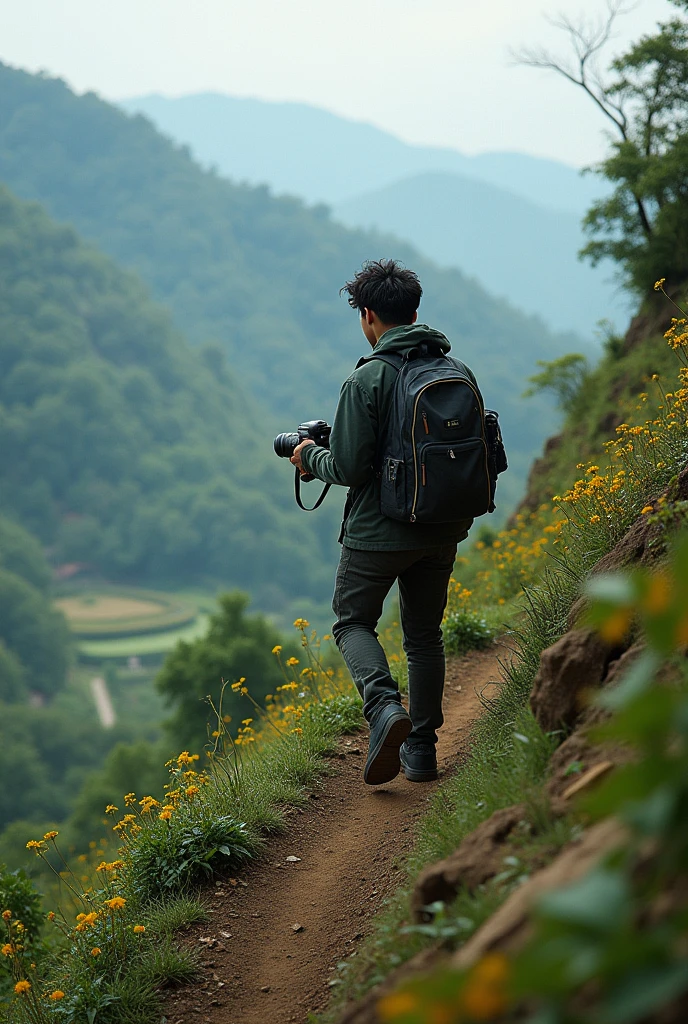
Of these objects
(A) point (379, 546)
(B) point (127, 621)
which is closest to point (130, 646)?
(B) point (127, 621)

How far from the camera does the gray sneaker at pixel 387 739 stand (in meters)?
3.13

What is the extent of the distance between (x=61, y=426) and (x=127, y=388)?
11434mm

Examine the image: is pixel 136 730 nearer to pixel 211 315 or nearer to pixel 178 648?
pixel 178 648

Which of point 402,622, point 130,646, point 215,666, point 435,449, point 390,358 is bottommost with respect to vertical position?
point 130,646

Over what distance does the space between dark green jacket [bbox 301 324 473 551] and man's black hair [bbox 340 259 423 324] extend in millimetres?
94

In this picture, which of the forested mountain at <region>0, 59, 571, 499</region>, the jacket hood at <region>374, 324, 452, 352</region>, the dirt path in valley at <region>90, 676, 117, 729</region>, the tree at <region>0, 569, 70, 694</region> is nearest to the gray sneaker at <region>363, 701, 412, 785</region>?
the jacket hood at <region>374, 324, 452, 352</region>

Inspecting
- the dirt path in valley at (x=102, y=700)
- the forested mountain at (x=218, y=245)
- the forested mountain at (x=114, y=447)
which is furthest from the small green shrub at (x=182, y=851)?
the forested mountain at (x=218, y=245)

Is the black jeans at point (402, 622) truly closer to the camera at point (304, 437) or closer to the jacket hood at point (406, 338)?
the camera at point (304, 437)

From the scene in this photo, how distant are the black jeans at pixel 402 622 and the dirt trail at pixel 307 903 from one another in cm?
43

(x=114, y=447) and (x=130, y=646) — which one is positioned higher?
(x=114, y=447)

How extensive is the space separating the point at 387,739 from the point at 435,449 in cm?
99

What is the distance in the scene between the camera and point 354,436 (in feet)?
10.4

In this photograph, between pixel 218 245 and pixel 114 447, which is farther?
pixel 218 245

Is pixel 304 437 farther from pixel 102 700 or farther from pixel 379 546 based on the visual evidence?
pixel 102 700
